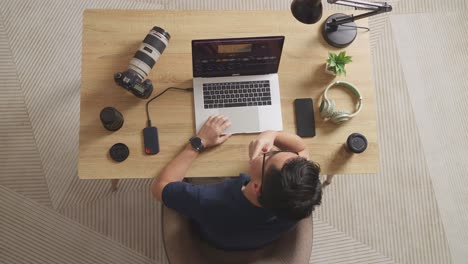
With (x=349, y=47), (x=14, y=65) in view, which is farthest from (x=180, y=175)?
(x=14, y=65)

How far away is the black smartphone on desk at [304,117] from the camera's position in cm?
158

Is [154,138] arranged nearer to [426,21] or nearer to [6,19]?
[6,19]

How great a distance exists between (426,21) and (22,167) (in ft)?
8.01

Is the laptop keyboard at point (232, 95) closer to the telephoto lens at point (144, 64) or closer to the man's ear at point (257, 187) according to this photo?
the telephoto lens at point (144, 64)

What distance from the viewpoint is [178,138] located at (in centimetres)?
156

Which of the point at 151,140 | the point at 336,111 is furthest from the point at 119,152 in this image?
the point at 336,111

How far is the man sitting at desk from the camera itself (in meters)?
1.14

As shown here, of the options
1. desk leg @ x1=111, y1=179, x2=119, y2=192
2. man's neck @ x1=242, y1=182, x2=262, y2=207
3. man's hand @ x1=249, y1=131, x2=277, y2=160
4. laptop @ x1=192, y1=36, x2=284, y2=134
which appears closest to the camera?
man's neck @ x1=242, y1=182, x2=262, y2=207

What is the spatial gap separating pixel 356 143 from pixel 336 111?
0.46ft

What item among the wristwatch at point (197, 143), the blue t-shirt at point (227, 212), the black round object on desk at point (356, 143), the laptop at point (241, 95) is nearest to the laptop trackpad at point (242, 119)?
the laptop at point (241, 95)

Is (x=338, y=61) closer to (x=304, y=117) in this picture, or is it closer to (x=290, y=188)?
(x=304, y=117)

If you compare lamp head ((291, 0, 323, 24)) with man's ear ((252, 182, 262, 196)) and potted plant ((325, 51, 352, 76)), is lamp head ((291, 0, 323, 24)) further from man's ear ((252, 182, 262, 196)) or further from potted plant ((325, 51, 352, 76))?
man's ear ((252, 182, 262, 196))

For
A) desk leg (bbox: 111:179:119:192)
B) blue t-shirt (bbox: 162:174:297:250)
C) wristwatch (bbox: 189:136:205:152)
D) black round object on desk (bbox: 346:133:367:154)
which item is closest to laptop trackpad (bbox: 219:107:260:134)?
wristwatch (bbox: 189:136:205:152)

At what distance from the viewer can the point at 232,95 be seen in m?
1.59
